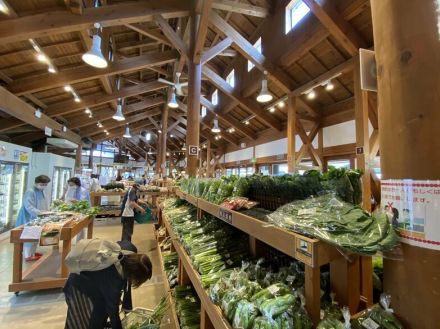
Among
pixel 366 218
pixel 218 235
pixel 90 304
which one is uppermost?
pixel 366 218

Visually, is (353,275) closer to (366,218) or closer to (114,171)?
(366,218)

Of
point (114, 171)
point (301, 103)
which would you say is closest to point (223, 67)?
point (301, 103)

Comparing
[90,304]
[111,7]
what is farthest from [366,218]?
[111,7]

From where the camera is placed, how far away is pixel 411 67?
77 cm

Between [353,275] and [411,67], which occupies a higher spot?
[411,67]

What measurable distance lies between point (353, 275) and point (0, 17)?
17.7ft

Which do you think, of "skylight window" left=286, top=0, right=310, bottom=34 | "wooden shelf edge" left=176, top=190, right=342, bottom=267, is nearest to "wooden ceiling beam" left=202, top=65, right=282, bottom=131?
"skylight window" left=286, top=0, right=310, bottom=34

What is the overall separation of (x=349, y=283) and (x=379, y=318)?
6.7 inches

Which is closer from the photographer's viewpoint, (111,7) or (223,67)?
(111,7)

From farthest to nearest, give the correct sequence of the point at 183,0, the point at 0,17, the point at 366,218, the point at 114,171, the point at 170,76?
the point at 114,171, the point at 170,76, the point at 183,0, the point at 0,17, the point at 366,218

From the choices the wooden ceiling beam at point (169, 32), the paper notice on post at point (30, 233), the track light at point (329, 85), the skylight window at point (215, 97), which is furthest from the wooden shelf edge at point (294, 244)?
the skylight window at point (215, 97)

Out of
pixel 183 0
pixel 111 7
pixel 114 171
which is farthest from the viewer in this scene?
pixel 114 171

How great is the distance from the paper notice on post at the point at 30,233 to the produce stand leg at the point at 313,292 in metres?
3.37

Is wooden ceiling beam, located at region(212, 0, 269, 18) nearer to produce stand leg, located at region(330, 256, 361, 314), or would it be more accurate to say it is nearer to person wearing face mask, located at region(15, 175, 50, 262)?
person wearing face mask, located at region(15, 175, 50, 262)
